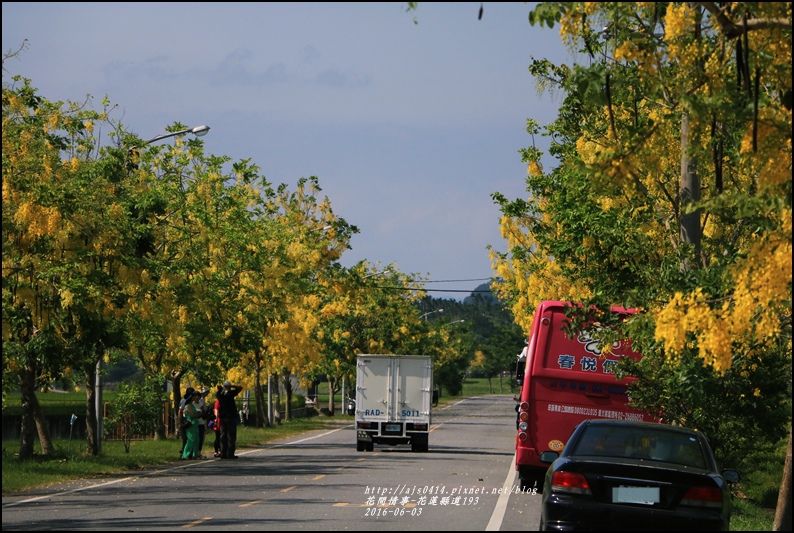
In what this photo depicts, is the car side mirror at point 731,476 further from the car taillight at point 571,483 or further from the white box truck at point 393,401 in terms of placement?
the white box truck at point 393,401

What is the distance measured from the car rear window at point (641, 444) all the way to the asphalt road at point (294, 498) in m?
2.00

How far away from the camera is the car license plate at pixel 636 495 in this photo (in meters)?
10.7

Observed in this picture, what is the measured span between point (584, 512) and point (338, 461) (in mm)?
17167

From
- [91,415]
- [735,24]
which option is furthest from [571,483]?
[91,415]

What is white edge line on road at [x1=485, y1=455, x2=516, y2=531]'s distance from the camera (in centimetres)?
1370

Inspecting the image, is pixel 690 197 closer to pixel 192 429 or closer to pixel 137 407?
pixel 192 429

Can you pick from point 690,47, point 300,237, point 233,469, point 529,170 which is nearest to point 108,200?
point 233,469

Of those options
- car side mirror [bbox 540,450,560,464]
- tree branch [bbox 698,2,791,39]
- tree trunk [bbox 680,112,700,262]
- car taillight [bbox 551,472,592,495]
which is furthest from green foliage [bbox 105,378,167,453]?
tree branch [bbox 698,2,791,39]

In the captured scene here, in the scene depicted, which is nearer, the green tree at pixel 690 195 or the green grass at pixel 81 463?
the green tree at pixel 690 195

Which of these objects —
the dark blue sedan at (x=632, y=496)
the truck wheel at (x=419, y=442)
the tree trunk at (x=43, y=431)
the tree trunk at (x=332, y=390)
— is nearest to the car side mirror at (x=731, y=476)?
the dark blue sedan at (x=632, y=496)

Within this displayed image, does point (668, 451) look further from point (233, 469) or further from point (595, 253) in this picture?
point (233, 469)

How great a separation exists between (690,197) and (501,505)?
20.1 feet

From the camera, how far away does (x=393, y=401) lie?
35.0 meters

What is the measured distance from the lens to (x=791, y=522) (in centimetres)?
1445
